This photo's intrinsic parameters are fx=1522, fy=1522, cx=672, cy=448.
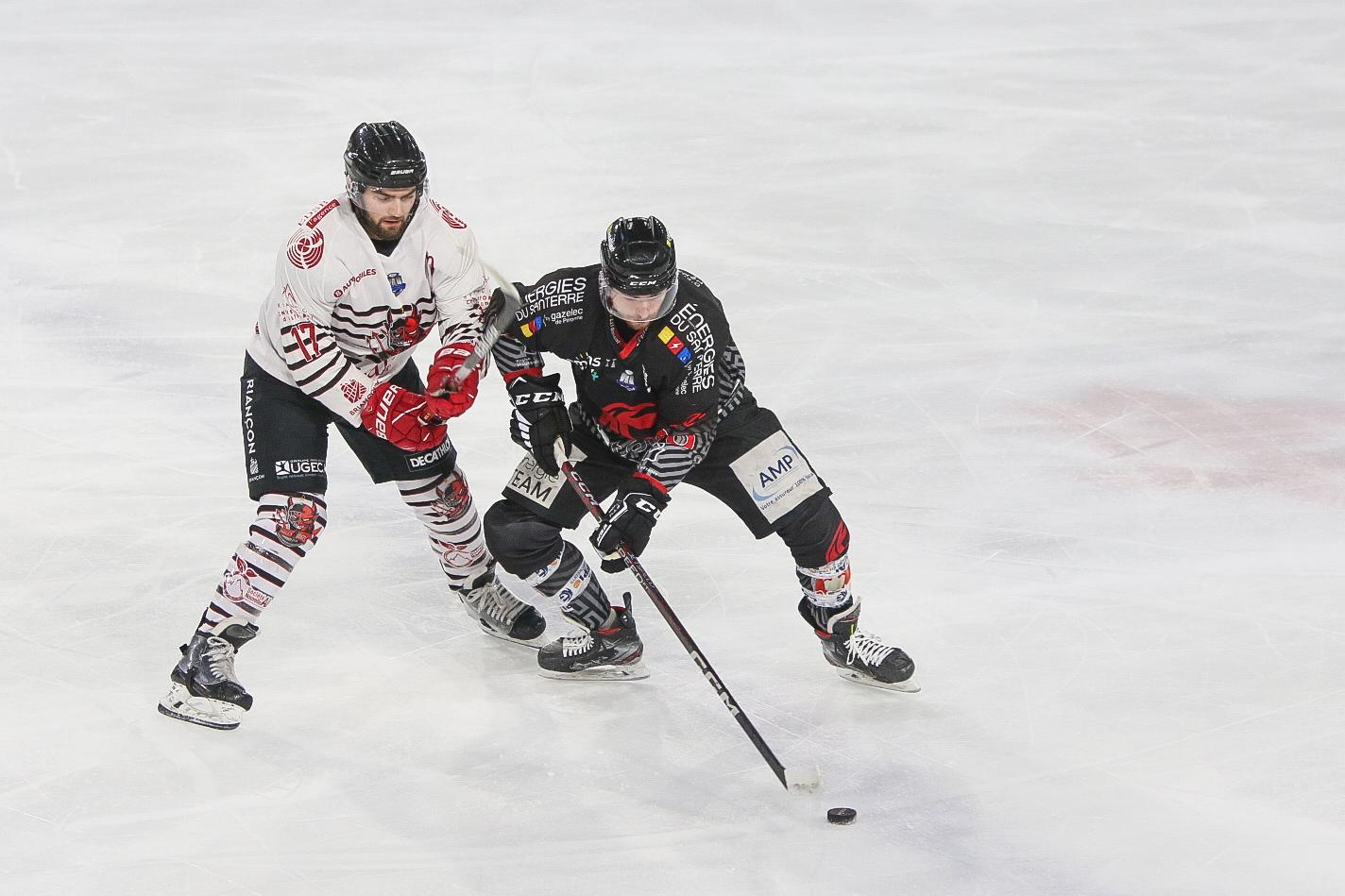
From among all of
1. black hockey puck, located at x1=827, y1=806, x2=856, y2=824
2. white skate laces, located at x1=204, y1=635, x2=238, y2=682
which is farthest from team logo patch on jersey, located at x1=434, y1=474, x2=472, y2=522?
black hockey puck, located at x1=827, y1=806, x2=856, y2=824

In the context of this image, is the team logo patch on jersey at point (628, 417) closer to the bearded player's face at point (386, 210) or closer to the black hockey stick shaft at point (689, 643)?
the black hockey stick shaft at point (689, 643)

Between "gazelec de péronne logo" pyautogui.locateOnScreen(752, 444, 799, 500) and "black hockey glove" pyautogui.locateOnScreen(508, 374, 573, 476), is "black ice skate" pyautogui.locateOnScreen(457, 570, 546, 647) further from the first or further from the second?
"gazelec de péronne logo" pyautogui.locateOnScreen(752, 444, 799, 500)

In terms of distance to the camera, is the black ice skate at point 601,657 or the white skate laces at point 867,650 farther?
the black ice skate at point 601,657

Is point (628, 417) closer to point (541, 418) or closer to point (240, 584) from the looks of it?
point (541, 418)

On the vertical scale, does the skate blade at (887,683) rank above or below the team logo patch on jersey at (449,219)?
below

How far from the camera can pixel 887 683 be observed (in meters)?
3.73

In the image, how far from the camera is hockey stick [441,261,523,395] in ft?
11.9

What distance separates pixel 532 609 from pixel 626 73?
15.4 feet

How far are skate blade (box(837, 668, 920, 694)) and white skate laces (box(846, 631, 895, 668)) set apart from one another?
1.5 inches

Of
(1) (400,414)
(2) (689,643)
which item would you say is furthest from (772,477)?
(1) (400,414)

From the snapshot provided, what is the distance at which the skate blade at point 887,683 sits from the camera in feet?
12.2

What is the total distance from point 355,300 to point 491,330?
0.35 meters

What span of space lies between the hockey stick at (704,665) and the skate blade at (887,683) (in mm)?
337

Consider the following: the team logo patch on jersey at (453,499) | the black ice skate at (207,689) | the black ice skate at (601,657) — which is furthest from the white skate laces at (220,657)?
the black ice skate at (601,657)
